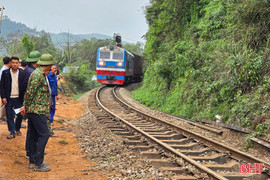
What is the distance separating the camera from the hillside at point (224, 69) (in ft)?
27.0

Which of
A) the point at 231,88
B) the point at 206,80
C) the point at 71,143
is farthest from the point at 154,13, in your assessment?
the point at 71,143

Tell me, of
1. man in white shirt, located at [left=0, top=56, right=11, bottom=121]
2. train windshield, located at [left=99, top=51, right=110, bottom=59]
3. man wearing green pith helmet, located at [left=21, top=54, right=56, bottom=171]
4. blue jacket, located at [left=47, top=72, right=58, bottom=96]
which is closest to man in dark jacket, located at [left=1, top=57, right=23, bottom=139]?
man in white shirt, located at [left=0, top=56, right=11, bottom=121]

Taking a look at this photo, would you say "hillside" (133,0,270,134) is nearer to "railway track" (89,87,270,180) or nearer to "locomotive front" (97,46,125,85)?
"railway track" (89,87,270,180)

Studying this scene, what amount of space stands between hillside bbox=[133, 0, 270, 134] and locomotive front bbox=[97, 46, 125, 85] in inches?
361

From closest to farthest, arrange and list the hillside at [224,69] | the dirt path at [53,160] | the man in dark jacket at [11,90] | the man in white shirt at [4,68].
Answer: the dirt path at [53,160] < the man in dark jacket at [11,90] < the man in white shirt at [4,68] < the hillside at [224,69]

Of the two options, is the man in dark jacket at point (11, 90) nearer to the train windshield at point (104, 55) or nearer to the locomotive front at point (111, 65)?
the locomotive front at point (111, 65)

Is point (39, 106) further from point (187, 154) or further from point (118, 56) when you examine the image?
point (118, 56)

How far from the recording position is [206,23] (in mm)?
13594

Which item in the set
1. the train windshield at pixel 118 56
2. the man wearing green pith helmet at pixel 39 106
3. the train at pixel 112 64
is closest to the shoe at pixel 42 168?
the man wearing green pith helmet at pixel 39 106

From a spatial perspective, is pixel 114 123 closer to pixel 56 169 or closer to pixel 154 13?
pixel 56 169

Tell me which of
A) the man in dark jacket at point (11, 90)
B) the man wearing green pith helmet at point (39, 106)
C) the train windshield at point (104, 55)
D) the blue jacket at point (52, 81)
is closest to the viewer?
the man wearing green pith helmet at point (39, 106)

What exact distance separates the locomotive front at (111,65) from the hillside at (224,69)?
9174 millimetres

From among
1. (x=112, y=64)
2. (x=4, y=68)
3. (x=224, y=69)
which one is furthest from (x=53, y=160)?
(x=112, y=64)

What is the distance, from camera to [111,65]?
81.9ft
